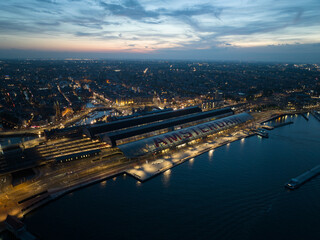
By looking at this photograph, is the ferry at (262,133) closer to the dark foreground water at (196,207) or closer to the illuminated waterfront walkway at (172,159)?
the illuminated waterfront walkway at (172,159)

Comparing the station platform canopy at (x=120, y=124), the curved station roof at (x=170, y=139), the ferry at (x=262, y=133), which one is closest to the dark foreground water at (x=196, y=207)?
the curved station roof at (x=170, y=139)

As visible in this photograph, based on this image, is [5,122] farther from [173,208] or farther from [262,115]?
[262,115]

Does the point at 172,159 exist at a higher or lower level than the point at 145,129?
lower

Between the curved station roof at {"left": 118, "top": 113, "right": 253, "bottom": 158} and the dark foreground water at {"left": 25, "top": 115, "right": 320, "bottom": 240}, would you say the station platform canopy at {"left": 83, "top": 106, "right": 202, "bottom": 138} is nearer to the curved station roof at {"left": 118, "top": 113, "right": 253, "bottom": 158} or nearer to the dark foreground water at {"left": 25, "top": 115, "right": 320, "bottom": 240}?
the curved station roof at {"left": 118, "top": 113, "right": 253, "bottom": 158}

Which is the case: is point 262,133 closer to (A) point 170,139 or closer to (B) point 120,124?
(A) point 170,139

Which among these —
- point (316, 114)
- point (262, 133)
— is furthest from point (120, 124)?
point (316, 114)

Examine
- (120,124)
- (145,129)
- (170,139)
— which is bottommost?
(170,139)

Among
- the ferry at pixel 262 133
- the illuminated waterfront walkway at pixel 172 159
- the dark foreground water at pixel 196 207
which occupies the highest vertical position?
the ferry at pixel 262 133
